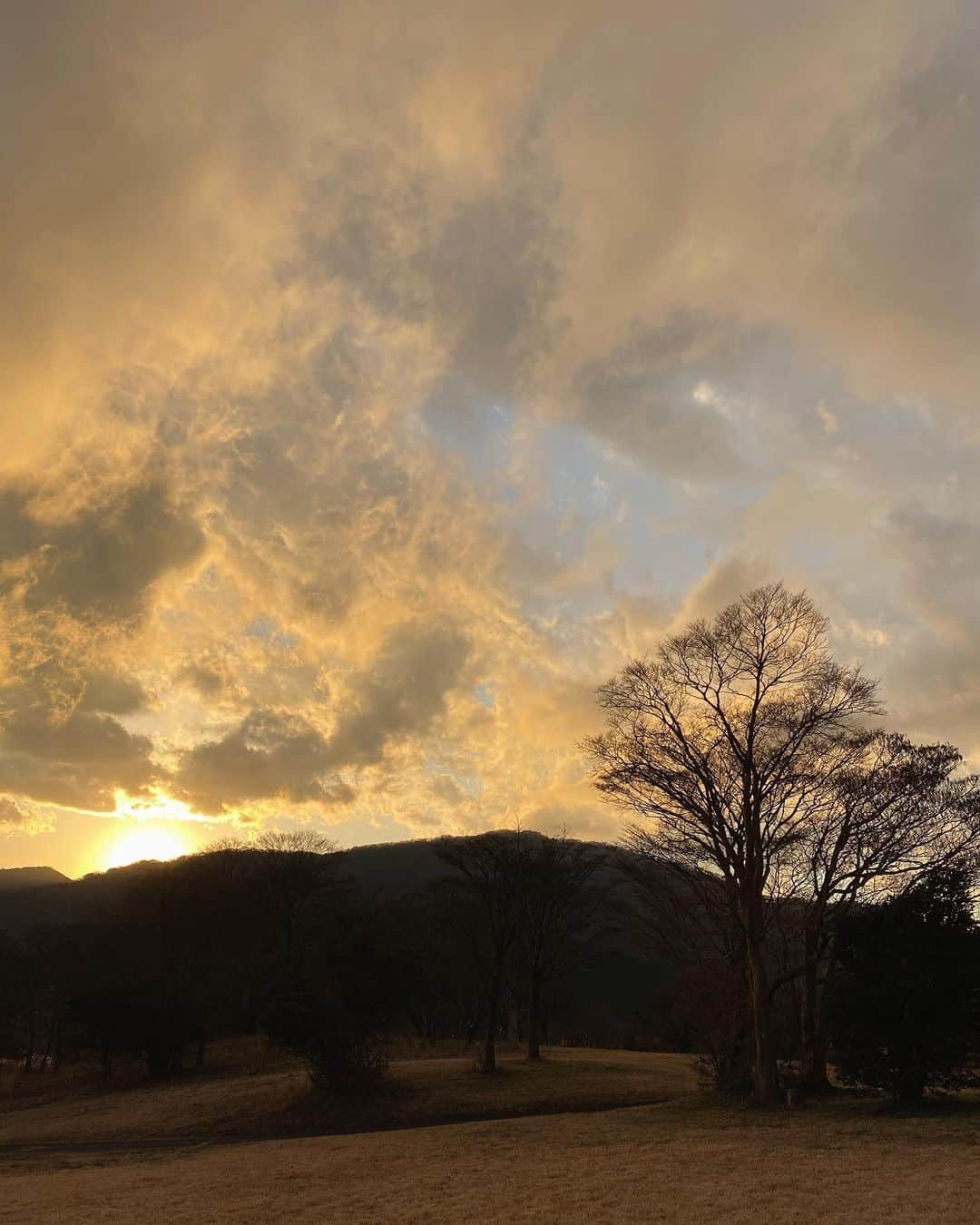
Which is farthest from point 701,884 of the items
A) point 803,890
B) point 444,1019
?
point 444,1019

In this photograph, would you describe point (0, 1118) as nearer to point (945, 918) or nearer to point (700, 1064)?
point (700, 1064)

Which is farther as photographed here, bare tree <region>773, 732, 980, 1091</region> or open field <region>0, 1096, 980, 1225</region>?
bare tree <region>773, 732, 980, 1091</region>

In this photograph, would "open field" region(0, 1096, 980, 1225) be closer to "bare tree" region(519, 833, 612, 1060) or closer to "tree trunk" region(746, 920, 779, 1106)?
"tree trunk" region(746, 920, 779, 1106)

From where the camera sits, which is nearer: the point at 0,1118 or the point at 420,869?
the point at 0,1118

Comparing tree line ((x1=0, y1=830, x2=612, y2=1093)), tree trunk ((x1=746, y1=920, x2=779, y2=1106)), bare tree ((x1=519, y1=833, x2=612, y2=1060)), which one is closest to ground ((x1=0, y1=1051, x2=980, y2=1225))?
tree trunk ((x1=746, y1=920, x2=779, y2=1106))

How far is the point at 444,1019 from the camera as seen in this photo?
60469mm

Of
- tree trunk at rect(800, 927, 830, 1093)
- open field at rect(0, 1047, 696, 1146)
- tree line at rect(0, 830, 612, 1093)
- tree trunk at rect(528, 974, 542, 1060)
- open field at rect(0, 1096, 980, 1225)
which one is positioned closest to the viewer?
open field at rect(0, 1096, 980, 1225)

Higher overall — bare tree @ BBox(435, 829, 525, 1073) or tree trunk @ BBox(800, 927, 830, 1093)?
bare tree @ BBox(435, 829, 525, 1073)

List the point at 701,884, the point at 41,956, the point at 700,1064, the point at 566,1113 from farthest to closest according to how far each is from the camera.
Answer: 1. the point at 41,956
2. the point at 700,1064
3. the point at 701,884
4. the point at 566,1113

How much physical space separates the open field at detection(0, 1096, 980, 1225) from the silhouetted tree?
1.30 meters

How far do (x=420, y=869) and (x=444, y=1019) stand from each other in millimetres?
106378

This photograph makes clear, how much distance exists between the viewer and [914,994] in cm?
2166

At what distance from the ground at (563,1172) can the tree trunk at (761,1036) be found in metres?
0.90

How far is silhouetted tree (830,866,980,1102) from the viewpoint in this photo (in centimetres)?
2147
